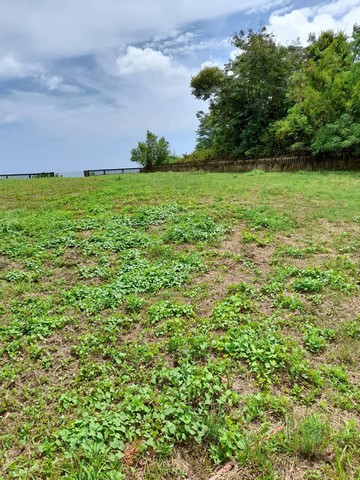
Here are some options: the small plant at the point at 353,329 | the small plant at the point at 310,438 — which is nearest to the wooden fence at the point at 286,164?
the small plant at the point at 353,329

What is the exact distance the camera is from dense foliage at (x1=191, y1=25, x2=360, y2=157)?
1015 cm

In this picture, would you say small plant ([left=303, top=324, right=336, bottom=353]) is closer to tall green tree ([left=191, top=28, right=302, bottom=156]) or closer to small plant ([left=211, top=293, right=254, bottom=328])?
small plant ([left=211, top=293, right=254, bottom=328])

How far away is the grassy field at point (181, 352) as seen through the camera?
147 centimetres

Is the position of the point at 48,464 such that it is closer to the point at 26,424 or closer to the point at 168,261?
the point at 26,424

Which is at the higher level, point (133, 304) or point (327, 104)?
point (327, 104)

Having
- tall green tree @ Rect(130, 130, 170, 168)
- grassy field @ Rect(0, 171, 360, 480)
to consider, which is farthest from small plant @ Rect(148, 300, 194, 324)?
tall green tree @ Rect(130, 130, 170, 168)

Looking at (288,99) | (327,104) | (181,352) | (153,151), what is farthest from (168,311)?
(153,151)

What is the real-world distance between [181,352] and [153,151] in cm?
2425

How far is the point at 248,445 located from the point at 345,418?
587 mm

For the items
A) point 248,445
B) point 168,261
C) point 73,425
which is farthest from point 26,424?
point 168,261

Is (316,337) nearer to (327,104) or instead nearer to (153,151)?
(327,104)

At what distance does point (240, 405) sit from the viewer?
1733mm

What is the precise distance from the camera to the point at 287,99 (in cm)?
1402

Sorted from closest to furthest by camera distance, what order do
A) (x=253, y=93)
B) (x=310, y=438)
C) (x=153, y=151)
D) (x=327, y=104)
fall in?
(x=310, y=438) → (x=327, y=104) → (x=253, y=93) → (x=153, y=151)
